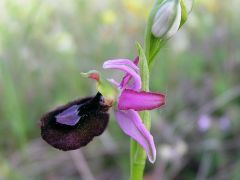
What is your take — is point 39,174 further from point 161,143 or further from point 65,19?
point 65,19

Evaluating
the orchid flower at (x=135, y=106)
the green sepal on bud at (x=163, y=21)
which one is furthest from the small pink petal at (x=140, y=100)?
the green sepal on bud at (x=163, y=21)

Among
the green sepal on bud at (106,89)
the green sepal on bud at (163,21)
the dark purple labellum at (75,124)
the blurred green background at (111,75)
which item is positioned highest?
the green sepal on bud at (163,21)

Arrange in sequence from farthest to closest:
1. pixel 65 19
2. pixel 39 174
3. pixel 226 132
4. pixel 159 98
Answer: pixel 65 19 → pixel 226 132 → pixel 39 174 → pixel 159 98

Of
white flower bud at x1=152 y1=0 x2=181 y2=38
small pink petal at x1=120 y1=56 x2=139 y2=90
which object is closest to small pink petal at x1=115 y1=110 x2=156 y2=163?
small pink petal at x1=120 y1=56 x2=139 y2=90

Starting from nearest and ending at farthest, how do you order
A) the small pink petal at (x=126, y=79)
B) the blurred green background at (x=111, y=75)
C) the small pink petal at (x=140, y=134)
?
the small pink petal at (x=140, y=134) < the small pink petal at (x=126, y=79) < the blurred green background at (x=111, y=75)

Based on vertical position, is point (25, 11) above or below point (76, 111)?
below

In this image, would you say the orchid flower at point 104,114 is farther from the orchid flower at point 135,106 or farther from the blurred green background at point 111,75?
the blurred green background at point 111,75

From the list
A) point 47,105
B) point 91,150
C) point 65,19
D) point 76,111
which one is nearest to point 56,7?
point 65,19
